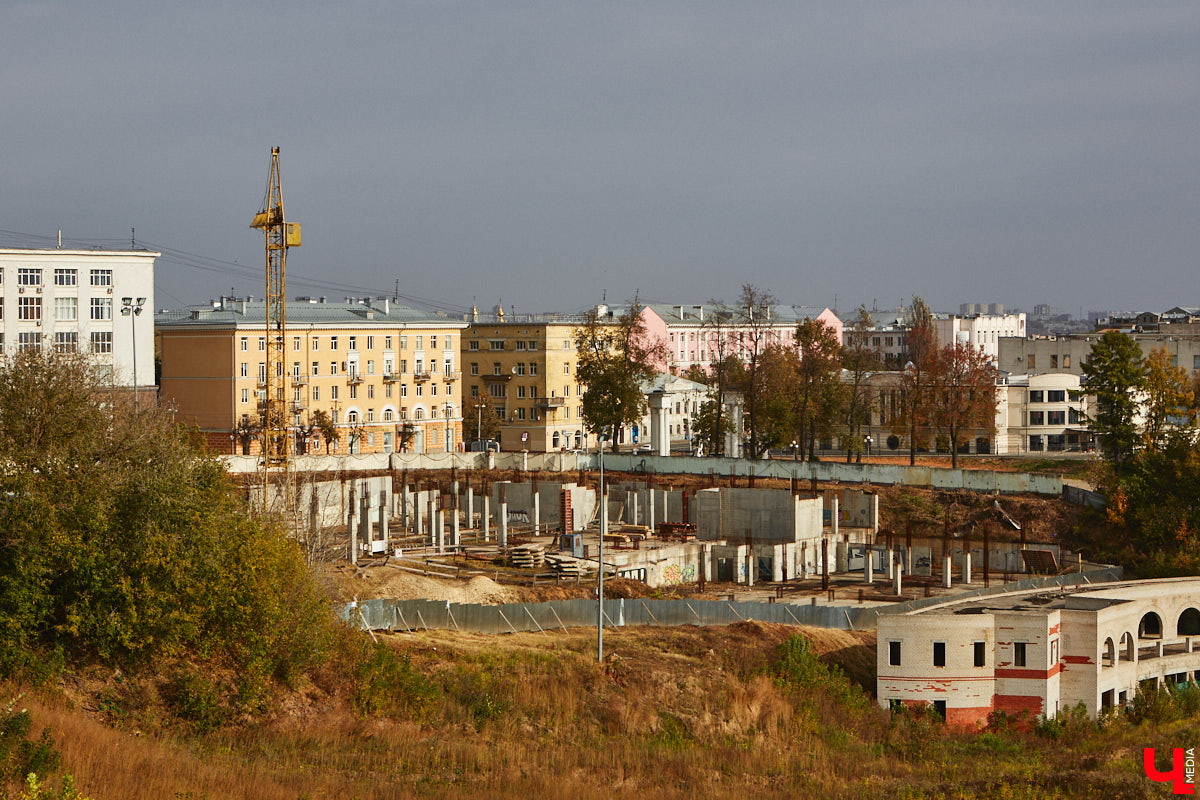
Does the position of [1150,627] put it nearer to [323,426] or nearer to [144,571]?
[144,571]

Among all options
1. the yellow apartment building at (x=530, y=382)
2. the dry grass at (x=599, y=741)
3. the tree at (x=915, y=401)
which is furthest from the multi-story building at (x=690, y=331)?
the dry grass at (x=599, y=741)

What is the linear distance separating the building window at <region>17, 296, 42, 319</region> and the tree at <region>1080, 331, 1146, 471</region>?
4836 centimetres

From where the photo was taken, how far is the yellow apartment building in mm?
82062

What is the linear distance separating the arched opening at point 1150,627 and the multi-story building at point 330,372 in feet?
131

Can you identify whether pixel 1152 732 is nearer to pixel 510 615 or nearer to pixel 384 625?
pixel 510 615

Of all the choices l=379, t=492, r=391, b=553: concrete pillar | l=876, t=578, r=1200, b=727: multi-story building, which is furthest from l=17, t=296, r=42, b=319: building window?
l=876, t=578, r=1200, b=727: multi-story building

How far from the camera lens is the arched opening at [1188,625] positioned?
→ 4134cm

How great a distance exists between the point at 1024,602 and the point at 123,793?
24.6 m

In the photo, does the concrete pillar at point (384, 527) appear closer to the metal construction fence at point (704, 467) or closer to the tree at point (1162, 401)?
the metal construction fence at point (704, 467)

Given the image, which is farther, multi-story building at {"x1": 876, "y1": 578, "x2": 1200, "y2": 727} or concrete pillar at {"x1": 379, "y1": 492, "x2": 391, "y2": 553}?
concrete pillar at {"x1": 379, "y1": 492, "x2": 391, "y2": 553}

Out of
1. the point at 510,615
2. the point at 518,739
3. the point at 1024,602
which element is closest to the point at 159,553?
the point at 518,739

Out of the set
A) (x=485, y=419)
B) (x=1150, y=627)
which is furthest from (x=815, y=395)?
(x=1150, y=627)

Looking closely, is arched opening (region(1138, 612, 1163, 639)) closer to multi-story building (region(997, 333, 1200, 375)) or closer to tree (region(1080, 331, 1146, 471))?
tree (region(1080, 331, 1146, 471))

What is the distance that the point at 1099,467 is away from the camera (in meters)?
55.3
